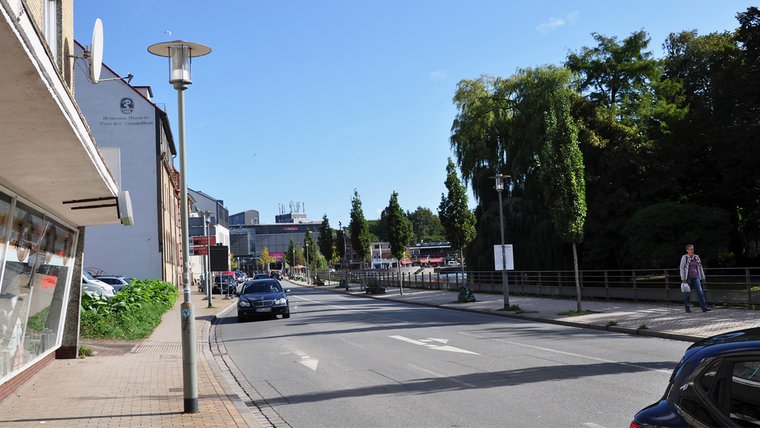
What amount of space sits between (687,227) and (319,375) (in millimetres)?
21215

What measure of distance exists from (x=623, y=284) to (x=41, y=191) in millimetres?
22034

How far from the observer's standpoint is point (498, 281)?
37.8m

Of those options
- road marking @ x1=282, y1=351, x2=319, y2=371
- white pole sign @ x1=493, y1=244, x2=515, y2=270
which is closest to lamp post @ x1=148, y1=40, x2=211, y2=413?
road marking @ x1=282, y1=351, x2=319, y2=371

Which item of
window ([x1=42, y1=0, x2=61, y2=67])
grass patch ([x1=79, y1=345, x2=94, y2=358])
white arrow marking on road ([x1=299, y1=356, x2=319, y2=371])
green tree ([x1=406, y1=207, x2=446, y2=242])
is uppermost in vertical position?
green tree ([x1=406, y1=207, x2=446, y2=242])

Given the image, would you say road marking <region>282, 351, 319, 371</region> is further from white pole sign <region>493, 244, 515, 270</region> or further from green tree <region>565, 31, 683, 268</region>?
green tree <region>565, 31, 683, 268</region>

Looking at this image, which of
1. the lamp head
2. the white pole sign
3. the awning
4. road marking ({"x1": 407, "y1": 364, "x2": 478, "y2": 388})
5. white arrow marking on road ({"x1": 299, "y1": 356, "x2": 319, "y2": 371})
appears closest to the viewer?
the awning

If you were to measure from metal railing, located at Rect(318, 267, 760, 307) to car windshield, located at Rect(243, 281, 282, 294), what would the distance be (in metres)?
12.6

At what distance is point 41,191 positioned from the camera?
9641 millimetres

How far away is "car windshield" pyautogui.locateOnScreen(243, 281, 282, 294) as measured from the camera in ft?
86.2

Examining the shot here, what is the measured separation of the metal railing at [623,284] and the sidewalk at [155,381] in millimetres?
896

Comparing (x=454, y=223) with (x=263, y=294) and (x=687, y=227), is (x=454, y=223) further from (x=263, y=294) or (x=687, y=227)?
(x=263, y=294)

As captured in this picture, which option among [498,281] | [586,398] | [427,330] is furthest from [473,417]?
[498,281]

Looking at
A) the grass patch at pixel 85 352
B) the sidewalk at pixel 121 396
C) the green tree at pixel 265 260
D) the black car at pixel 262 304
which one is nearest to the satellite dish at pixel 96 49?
the sidewalk at pixel 121 396

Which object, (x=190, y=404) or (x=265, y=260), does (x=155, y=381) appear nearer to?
(x=190, y=404)
